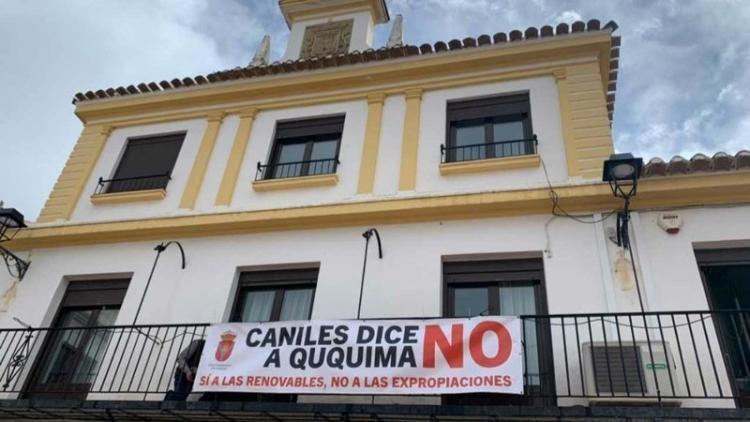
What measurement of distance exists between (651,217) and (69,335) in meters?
7.47

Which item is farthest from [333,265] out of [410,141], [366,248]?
[410,141]

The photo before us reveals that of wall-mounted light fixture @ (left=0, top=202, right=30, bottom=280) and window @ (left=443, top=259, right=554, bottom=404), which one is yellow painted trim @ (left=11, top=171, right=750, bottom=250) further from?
window @ (left=443, top=259, right=554, bottom=404)

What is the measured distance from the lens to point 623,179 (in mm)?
6152

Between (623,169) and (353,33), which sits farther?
(353,33)

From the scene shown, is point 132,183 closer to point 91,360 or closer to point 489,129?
point 91,360

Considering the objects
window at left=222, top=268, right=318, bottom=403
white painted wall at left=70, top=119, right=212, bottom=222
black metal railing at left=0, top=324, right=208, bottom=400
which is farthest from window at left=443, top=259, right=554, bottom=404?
white painted wall at left=70, top=119, right=212, bottom=222

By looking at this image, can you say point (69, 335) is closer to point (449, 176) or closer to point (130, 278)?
point (130, 278)

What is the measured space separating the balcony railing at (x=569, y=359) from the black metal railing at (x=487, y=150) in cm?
249

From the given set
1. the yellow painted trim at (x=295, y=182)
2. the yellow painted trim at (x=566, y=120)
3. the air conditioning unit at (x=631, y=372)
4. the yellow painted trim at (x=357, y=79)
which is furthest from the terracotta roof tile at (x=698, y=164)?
the yellow painted trim at (x=295, y=182)

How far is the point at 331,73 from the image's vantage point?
366 inches

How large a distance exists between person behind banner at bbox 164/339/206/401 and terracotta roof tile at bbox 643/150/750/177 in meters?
5.45

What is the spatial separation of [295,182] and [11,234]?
4.28 m

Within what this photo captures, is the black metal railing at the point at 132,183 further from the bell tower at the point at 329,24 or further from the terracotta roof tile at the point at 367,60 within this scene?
the bell tower at the point at 329,24

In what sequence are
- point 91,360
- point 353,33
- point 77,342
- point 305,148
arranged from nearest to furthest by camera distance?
point 91,360 → point 77,342 → point 305,148 → point 353,33
